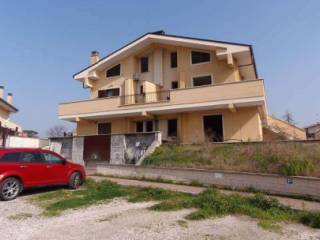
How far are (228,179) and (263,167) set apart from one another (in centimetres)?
139

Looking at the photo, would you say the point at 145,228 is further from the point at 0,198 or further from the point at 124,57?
the point at 124,57

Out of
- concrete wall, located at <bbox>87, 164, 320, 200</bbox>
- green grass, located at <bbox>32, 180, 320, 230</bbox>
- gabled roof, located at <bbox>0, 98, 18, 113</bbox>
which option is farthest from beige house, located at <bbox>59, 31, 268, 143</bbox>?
green grass, located at <bbox>32, 180, 320, 230</bbox>

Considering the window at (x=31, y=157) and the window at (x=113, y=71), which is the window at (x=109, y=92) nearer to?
the window at (x=113, y=71)

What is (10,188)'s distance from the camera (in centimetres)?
845

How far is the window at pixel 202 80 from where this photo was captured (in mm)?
18609

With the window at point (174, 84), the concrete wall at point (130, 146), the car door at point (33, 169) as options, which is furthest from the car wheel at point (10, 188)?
the window at point (174, 84)

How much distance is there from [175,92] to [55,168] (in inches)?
378

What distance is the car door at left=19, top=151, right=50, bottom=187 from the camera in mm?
8914

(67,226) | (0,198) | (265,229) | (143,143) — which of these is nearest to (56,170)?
(0,198)

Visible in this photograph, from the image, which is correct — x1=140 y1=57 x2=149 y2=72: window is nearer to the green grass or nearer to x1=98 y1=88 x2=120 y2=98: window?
x1=98 y1=88 x2=120 y2=98: window

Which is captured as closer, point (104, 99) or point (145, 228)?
point (145, 228)

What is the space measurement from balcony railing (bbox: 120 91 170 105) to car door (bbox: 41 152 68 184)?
A: 923 centimetres

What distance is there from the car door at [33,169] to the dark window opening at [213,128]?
35.8 ft

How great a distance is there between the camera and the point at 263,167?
32.6 feet
